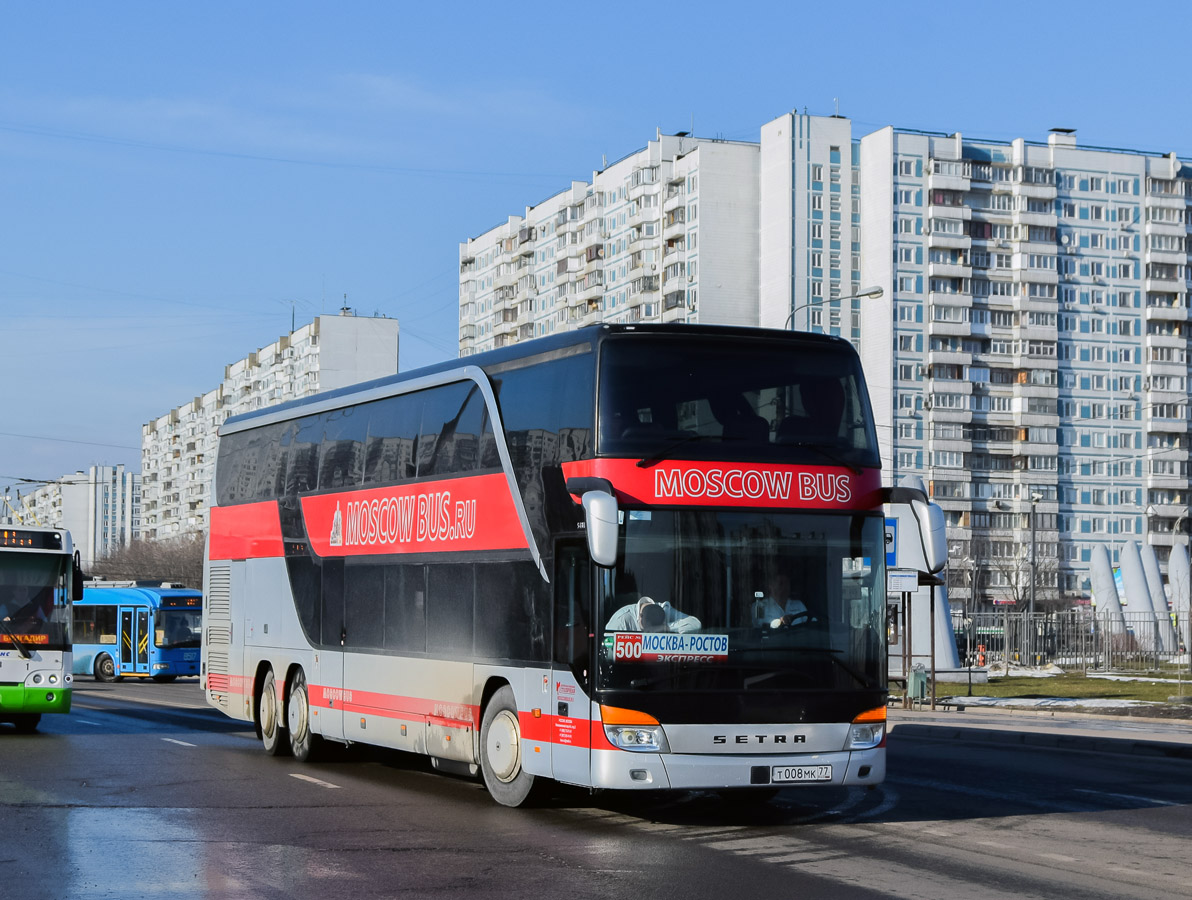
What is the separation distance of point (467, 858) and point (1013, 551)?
11032cm

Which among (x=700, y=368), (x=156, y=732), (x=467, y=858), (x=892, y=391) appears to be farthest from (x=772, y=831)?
(x=892, y=391)

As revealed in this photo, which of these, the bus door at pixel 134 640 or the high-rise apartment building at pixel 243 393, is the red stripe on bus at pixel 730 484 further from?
the high-rise apartment building at pixel 243 393

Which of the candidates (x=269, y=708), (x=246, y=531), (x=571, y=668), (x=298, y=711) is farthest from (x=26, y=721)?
(x=571, y=668)

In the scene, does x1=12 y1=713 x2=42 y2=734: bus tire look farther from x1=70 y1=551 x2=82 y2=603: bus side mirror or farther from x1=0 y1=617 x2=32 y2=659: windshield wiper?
x1=70 y1=551 x2=82 y2=603: bus side mirror

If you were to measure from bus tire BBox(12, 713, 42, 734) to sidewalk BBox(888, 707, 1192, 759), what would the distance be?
41.4 feet

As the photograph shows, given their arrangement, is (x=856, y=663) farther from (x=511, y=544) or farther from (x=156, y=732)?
(x=156, y=732)

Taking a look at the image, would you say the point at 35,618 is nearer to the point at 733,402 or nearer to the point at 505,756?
the point at 505,756

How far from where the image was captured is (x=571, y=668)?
12.6 meters

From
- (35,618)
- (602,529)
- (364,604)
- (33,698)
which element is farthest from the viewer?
(35,618)

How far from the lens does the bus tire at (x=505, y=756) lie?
13.7 m

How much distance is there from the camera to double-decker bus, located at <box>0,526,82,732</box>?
2270cm

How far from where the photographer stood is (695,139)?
116875 mm

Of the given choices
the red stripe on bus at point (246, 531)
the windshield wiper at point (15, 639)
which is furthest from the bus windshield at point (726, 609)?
the windshield wiper at point (15, 639)

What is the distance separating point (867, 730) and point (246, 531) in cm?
1037
